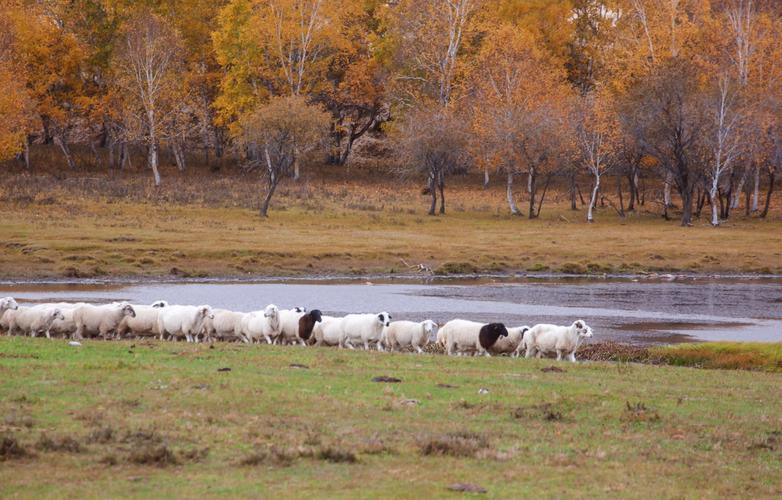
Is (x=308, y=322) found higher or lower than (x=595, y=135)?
lower

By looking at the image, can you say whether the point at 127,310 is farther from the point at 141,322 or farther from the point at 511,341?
the point at 511,341

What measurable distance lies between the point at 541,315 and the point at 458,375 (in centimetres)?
1942

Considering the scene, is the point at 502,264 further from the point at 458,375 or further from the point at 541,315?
the point at 458,375

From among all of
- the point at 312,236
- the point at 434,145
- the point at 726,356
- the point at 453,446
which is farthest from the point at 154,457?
the point at 434,145

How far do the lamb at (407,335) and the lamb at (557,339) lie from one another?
266 cm

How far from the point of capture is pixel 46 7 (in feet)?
302

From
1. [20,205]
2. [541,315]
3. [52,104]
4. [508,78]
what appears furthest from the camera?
[52,104]

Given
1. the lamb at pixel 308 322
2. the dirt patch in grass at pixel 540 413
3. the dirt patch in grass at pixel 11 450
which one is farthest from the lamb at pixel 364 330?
the dirt patch in grass at pixel 11 450

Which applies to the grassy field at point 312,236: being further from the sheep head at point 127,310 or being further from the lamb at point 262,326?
the lamb at point 262,326

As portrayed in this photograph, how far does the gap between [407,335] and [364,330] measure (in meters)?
1.21

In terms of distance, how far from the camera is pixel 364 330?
27.5 metres

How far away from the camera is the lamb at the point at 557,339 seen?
2617 cm

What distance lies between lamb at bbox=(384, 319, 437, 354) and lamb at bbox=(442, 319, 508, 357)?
21.7 inches

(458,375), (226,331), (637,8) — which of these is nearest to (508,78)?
(637,8)
